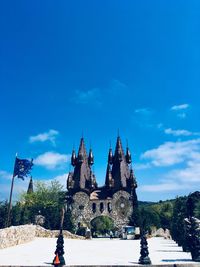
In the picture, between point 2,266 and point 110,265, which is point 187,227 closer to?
point 110,265

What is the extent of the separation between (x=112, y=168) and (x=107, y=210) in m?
12.0

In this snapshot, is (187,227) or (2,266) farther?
(187,227)

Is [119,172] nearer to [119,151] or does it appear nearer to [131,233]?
[119,151]

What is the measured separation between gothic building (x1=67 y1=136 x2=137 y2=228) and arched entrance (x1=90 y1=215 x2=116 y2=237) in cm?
86

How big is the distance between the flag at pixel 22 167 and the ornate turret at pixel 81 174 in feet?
160

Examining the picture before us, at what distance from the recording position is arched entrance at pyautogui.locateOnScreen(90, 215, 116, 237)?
225ft

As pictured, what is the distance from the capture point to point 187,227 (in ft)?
41.7

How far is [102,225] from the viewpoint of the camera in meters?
69.1

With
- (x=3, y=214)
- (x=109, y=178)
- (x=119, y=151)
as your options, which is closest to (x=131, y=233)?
(x=3, y=214)

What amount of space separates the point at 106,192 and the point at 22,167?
51.7 metres

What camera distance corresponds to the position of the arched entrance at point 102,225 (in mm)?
68688

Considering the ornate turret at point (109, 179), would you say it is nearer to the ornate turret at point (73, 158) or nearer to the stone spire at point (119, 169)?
the stone spire at point (119, 169)

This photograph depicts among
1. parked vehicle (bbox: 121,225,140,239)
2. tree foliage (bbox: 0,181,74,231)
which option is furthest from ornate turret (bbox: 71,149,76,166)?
parked vehicle (bbox: 121,225,140,239)

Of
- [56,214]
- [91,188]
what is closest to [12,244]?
[56,214]
